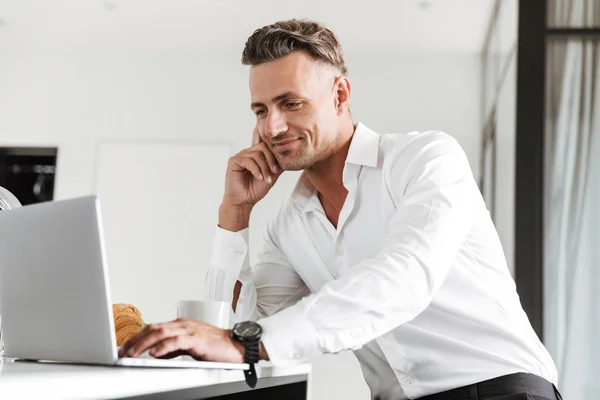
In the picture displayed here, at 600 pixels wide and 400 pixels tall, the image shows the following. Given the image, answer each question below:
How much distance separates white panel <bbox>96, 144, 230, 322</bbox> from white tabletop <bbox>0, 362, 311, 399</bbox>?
4.33m

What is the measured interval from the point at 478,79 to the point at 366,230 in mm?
3933

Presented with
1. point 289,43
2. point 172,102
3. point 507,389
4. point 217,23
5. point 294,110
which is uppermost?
point 217,23

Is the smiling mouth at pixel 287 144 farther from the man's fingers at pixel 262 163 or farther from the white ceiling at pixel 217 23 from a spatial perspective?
the white ceiling at pixel 217 23

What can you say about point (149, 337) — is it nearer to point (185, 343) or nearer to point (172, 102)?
point (185, 343)

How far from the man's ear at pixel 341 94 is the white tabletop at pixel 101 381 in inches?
35.6

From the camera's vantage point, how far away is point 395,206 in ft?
4.88

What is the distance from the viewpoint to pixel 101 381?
0.72 metres

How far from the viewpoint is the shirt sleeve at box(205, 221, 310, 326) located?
1.61 metres

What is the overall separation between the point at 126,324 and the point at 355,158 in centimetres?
63

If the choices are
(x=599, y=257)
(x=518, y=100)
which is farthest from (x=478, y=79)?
(x=599, y=257)

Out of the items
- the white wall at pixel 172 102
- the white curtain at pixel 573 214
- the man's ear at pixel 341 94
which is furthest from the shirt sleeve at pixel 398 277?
the white wall at pixel 172 102

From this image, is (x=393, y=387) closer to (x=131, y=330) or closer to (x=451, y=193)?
(x=451, y=193)

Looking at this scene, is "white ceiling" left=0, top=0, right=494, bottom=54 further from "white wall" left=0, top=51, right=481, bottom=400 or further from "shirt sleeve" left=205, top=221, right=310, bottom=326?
"shirt sleeve" left=205, top=221, right=310, bottom=326

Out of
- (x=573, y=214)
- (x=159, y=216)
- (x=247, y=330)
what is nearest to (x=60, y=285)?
(x=247, y=330)
